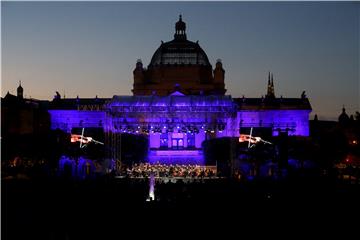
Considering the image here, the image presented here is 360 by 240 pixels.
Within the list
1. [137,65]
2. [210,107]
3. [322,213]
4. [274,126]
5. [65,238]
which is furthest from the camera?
[137,65]

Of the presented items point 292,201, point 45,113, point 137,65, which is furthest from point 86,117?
point 292,201

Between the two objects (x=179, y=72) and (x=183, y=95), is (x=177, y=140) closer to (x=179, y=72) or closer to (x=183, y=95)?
(x=179, y=72)

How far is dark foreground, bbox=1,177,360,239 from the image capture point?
22859 mm

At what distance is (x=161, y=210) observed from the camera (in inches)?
993

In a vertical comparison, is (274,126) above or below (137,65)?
below

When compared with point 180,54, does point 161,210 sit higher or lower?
lower

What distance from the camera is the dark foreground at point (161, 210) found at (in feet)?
75.0

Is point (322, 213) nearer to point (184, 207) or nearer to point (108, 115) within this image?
point (184, 207)

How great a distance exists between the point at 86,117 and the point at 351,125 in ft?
135

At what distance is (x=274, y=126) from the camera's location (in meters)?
102

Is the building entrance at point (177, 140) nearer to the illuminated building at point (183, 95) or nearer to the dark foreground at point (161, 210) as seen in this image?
the illuminated building at point (183, 95)

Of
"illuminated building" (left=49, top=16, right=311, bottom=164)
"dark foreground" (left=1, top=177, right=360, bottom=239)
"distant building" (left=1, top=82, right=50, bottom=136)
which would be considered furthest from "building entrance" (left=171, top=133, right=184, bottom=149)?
"dark foreground" (left=1, top=177, right=360, bottom=239)

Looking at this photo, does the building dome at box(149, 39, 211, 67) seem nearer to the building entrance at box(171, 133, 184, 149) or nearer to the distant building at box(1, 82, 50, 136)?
the distant building at box(1, 82, 50, 136)

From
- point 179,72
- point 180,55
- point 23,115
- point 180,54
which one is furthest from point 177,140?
point 180,54
